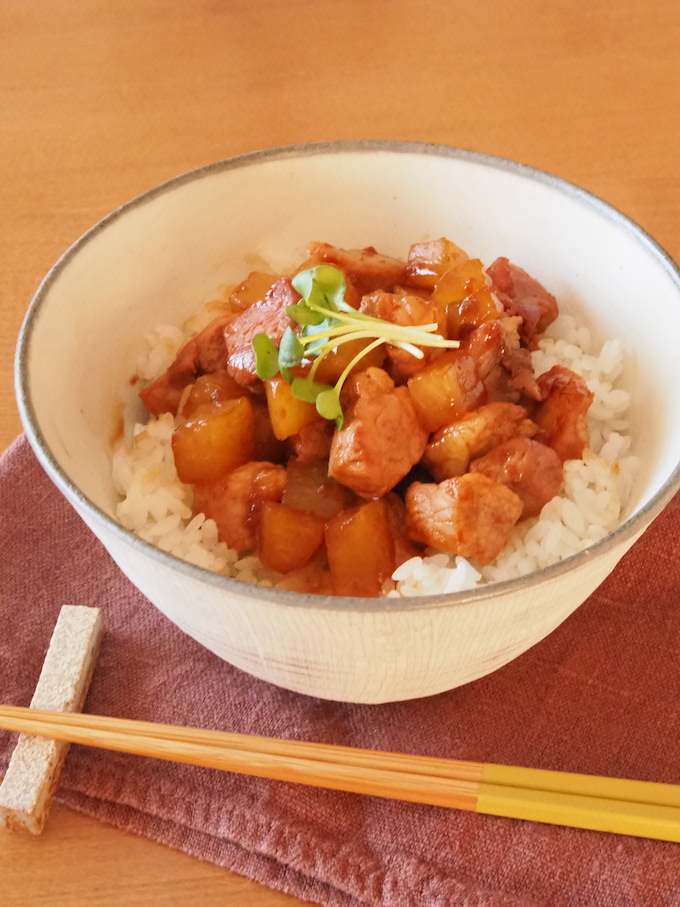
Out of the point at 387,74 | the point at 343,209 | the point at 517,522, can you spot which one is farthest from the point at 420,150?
the point at 387,74

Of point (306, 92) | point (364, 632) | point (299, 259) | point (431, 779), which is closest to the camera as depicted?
point (364, 632)

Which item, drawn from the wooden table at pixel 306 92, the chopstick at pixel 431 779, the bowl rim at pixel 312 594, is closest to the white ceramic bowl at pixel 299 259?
the bowl rim at pixel 312 594

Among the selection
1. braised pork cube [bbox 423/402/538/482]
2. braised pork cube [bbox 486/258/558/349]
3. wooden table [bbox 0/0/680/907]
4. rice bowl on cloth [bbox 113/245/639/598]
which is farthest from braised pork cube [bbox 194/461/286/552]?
wooden table [bbox 0/0/680/907]

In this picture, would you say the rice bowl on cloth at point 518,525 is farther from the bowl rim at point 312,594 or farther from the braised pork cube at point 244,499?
the bowl rim at point 312,594

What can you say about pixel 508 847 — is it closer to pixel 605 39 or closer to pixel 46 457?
pixel 46 457

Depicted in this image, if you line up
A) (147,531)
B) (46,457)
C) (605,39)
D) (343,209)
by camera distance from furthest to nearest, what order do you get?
(605,39) → (343,209) → (147,531) → (46,457)

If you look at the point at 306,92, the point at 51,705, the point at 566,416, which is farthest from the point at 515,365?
the point at 306,92

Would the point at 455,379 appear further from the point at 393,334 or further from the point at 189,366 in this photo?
the point at 189,366

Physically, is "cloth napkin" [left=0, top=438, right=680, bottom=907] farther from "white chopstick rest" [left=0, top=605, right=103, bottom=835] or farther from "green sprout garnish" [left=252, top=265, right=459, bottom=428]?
"green sprout garnish" [left=252, top=265, right=459, bottom=428]
